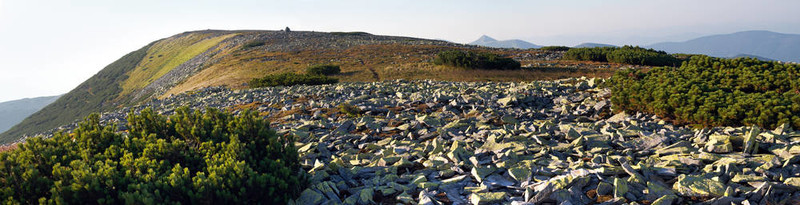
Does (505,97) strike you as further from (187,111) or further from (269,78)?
(269,78)

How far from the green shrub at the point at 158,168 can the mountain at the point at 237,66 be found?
2137 cm

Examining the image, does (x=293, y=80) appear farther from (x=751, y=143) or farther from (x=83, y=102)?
(x=83, y=102)

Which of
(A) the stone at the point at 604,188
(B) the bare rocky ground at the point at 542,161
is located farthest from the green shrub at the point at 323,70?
(A) the stone at the point at 604,188

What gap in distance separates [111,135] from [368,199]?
445 cm

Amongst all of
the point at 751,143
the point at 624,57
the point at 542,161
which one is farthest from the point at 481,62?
the point at 542,161

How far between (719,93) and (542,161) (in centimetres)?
614

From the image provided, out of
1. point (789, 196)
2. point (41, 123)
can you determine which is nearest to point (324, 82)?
point (789, 196)

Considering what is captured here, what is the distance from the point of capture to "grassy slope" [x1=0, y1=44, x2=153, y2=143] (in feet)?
259

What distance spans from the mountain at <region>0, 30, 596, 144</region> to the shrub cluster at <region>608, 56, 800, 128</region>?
13.8 m

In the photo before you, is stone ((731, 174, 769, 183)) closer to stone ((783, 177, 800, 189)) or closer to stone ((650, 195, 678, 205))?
stone ((783, 177, 800, 189))

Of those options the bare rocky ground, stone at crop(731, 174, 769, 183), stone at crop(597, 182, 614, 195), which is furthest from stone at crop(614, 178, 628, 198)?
stone at crop(731, 174, 769, 183)

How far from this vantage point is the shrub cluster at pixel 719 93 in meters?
8.33

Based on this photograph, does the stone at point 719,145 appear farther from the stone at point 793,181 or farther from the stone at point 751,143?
the stone at point 793,181

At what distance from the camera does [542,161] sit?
22.2ft
